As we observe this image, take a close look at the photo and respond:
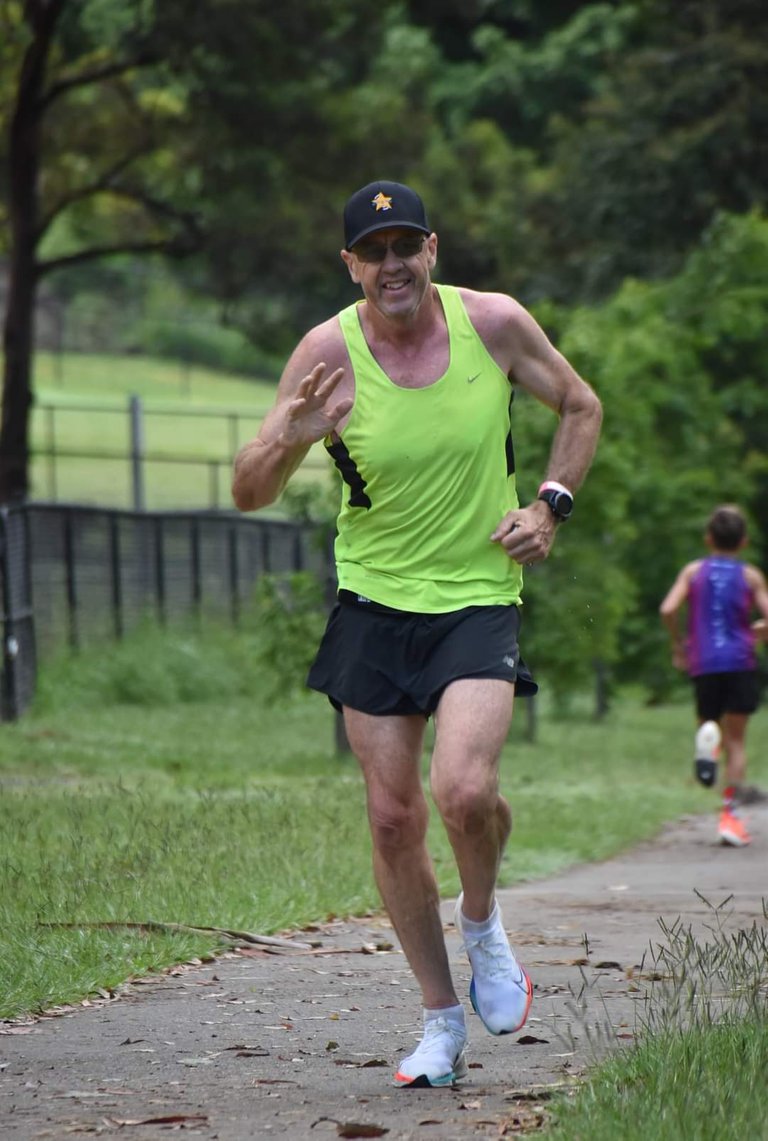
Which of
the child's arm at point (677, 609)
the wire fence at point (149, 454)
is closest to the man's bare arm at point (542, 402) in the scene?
the child's arm at point (677, 609)

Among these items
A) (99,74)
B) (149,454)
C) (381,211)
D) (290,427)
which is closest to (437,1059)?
(290,427)

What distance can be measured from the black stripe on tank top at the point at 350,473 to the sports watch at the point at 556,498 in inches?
18.5

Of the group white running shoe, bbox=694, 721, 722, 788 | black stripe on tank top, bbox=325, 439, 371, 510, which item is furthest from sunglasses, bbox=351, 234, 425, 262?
white running shoe, bbox=694, 721, 722, 788

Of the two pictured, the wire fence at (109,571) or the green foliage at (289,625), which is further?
the wire fence at (109,571)

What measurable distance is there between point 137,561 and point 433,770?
59.9 feet

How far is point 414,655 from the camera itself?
514 centimetres

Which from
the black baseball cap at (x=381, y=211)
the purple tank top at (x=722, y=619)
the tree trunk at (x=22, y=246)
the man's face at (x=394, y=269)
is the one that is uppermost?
the tree trunk at (x=22, y=246)

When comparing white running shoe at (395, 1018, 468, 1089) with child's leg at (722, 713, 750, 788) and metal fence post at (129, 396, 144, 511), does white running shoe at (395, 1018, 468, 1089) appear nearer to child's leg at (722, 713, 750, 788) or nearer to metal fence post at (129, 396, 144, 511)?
child's leg at (722, 713, 750, 788)

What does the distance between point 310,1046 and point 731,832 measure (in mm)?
6216

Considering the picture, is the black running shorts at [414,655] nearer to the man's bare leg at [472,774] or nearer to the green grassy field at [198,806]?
the man's bare leg at [472,774]

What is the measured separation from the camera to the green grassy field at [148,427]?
1812 inches

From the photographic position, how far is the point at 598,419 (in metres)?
5.51

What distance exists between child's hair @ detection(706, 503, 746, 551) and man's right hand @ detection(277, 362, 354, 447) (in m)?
7.45

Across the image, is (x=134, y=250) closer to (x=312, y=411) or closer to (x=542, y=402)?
(x=542, y=402)
